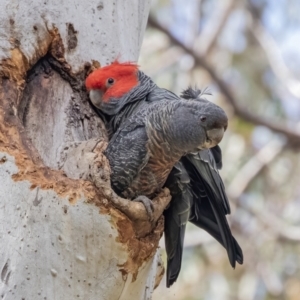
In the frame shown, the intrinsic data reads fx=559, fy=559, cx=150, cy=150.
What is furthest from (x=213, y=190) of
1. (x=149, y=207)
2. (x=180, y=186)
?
(x=149, y=207)

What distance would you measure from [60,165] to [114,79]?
23.6 inches

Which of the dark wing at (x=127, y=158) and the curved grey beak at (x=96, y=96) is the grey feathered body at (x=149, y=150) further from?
the curved grey beak at (x=96, y=96)

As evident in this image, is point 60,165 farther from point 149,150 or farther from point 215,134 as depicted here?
point 215,134

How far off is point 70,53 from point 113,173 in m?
0.51

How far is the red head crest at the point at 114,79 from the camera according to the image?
229 cm

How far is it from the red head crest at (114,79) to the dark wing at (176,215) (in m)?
0.43

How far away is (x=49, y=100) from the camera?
216cm

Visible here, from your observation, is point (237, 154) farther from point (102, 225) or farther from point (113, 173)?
point (102, 225)

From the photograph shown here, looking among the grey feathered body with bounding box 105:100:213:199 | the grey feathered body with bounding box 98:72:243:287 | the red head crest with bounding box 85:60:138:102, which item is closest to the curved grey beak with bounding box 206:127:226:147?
the grey feathered body with bounding box 105:100:213:199

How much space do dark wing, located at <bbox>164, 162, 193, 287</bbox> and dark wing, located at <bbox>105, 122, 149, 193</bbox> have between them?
0.20m

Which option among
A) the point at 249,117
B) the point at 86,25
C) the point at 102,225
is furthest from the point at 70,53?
the point at 249,117

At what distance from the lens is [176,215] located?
2.38 metres

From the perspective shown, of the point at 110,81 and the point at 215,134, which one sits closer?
the point at 215,134

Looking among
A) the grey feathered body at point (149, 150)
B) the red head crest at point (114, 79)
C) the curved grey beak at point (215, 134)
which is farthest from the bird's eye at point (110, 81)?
the curved grey beak at point (215, 134)
